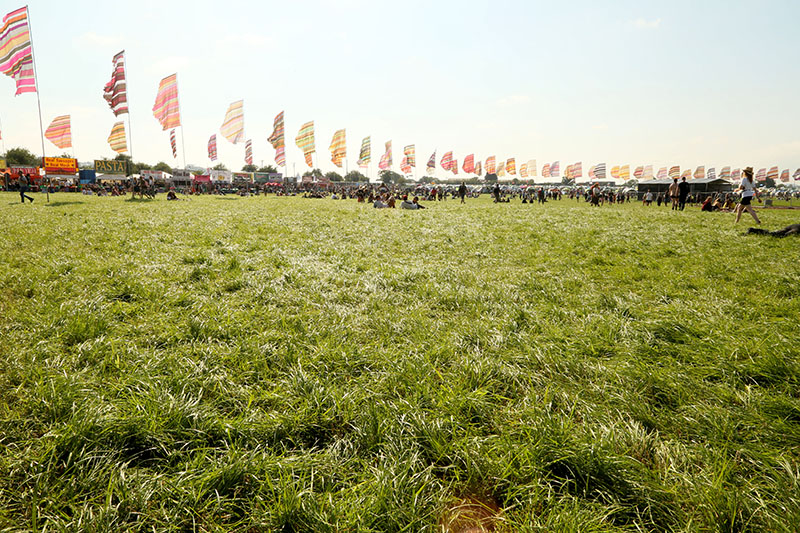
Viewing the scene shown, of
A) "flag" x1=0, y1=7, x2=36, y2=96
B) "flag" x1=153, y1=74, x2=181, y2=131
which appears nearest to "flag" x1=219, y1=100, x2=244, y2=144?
"flag" x1=153, y1=74, x2=181, y2=131

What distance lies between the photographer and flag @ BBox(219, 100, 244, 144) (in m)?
44.1

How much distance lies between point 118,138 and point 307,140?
87.4 ft

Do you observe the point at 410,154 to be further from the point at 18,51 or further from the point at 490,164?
the point at 18,51

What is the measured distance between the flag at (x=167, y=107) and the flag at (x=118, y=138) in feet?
11.8

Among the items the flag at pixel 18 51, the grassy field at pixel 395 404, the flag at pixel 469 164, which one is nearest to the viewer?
the grassy field at pixel 395 404

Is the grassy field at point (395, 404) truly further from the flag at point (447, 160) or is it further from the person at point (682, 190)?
the flag at point (447, 160)

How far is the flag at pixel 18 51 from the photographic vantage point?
2217 cm

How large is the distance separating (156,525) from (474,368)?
7.89ft

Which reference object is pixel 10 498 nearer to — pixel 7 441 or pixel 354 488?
pixel 7 441

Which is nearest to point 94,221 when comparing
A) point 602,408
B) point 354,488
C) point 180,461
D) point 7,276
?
point 7,276

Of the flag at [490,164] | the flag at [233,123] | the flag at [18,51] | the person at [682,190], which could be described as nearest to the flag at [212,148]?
the flag at [233,123]

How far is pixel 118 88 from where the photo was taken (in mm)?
27734

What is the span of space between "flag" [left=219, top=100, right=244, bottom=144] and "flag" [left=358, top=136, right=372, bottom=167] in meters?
26.8

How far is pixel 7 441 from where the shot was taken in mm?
2217
